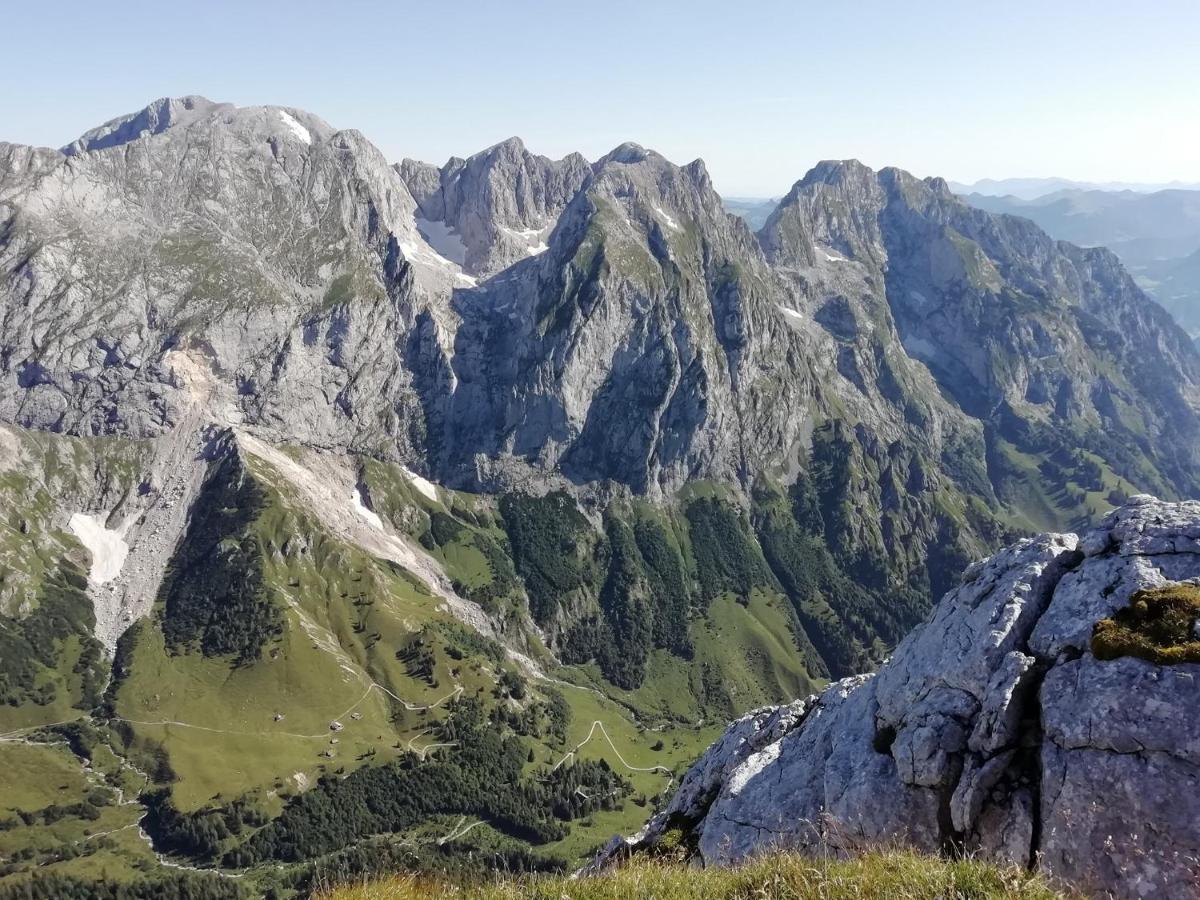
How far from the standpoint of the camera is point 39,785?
196125 millimetres

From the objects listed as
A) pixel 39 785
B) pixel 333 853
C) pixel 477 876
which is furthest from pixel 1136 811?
pixel 39 785

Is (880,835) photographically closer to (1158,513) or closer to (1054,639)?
(1054,639)

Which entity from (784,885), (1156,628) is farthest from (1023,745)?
(784,885)

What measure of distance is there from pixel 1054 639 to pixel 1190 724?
214 inches

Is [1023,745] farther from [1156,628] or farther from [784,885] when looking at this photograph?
[784,885]

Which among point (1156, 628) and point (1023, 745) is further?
point (1023, 745)

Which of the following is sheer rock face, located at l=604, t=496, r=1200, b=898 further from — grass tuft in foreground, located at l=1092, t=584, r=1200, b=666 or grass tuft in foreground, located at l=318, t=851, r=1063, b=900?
grass tuft in foreground, located at l=318, t=851, r=1063, b=900

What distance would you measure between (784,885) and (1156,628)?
52.3ft

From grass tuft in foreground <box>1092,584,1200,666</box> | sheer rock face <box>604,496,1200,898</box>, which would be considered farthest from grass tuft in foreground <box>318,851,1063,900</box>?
grass tuft in foreground <box>1092,584,1200,666</box>

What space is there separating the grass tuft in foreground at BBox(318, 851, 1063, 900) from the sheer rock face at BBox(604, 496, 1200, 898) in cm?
215

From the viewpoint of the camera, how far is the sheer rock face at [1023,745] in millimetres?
18109

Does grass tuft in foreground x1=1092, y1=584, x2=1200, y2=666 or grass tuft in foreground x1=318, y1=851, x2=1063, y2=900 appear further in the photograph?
grass tuft in foreground x1=1092, y1=584, x2=1200, y2=666

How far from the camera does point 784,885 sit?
12180 millimetres

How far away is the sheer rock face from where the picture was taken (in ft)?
59.4
